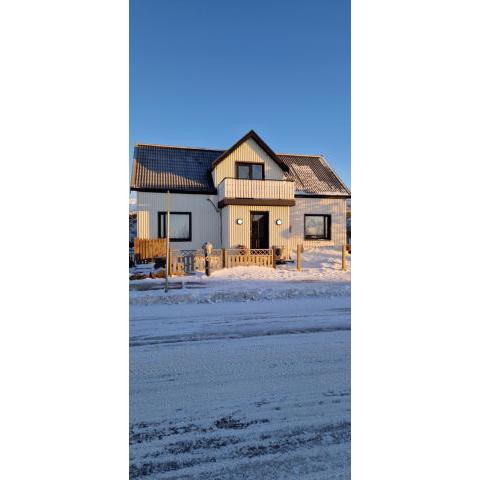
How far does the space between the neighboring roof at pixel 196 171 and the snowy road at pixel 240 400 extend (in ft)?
22.4

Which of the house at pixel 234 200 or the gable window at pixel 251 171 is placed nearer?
the house at pixel 234 200

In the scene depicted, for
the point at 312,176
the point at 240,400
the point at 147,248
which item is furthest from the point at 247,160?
the point at 240,400

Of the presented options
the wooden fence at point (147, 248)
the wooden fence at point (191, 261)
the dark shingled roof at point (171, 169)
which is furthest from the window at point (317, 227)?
the wooden fence at point (147, 248)

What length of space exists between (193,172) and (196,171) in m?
0.12

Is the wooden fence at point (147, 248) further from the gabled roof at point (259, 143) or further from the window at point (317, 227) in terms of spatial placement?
→ the window at point (317, 227)

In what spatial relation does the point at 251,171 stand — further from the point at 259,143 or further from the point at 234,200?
the point at 234,200

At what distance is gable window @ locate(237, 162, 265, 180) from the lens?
380 inches

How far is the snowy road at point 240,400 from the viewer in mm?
1342

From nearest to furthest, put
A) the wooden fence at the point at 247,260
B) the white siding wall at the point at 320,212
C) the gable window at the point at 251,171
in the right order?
the wooden fence at the point at 247,260, the gable window at the point at 251,171, the white siding wall at the point at 320,212

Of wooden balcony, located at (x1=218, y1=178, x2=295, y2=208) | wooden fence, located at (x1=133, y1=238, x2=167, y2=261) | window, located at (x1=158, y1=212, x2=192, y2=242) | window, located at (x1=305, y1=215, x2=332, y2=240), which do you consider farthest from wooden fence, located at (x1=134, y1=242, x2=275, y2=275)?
window, located at (x1=305, y1=215, x2=332, y2=240)

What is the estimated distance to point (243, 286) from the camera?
5.00 meters
